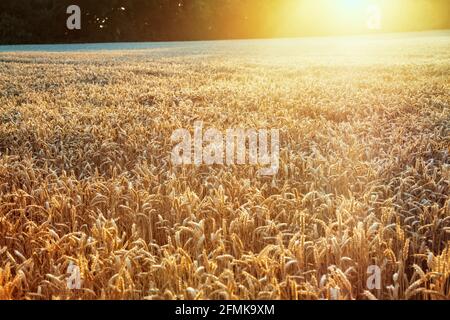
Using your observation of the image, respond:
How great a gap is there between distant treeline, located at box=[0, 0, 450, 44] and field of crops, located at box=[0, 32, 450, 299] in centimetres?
132

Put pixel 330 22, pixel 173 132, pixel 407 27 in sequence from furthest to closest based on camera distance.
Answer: pixel 330 22 < pixel 407 27 < pixel 173 132

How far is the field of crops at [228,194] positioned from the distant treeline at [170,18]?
4.33 ft

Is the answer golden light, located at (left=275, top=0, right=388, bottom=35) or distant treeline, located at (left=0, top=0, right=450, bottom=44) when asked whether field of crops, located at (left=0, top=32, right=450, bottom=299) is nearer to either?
distant treeline, located at (left=0, top=0, right=450, bottom=44)

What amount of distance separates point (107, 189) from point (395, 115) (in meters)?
5.31

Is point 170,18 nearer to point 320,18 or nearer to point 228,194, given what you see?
point 320,18

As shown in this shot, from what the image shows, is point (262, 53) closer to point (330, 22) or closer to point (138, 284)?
point (330, 22)

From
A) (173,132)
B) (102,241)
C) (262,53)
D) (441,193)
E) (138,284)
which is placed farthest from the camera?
(262,53)

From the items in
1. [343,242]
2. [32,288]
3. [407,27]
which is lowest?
[32,288]

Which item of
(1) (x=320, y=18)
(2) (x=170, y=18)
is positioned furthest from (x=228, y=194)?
(1) (x=320, y=18)

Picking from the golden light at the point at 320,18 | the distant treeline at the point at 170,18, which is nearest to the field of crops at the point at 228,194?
the distant treeline at the point at 170,18

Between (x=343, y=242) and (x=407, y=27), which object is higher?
(x=407, y=27)

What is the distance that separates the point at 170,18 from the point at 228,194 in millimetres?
10831

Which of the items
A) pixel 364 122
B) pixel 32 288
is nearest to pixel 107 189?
pixel 32 288

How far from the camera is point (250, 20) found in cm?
1744
